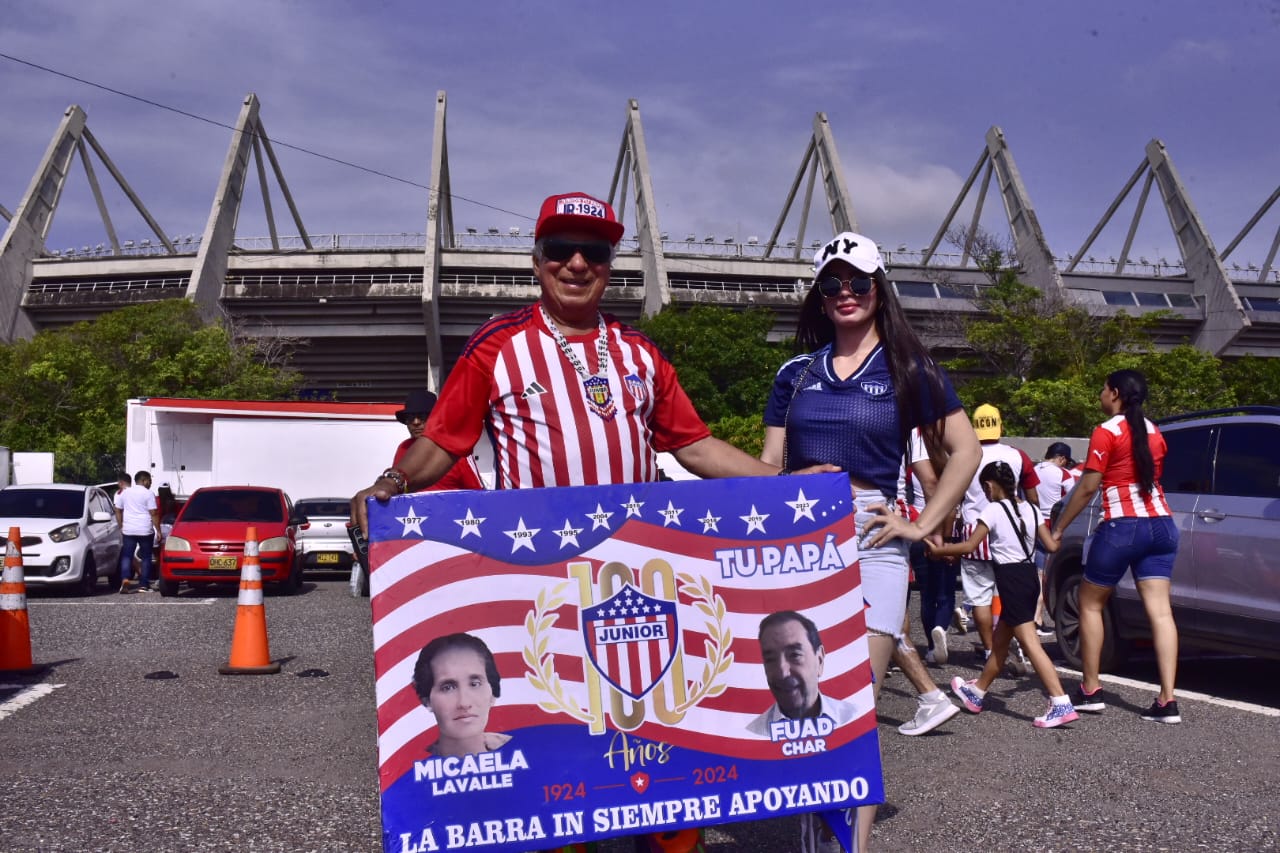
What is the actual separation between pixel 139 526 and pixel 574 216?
52.4ft

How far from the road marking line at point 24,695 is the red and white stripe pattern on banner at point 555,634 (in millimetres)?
5677

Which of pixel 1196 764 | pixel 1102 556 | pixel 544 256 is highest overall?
pixel 544 256

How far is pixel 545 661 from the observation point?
2.80 metres

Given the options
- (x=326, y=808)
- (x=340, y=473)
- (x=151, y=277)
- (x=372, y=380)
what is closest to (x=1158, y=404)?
(x=340, y=473)

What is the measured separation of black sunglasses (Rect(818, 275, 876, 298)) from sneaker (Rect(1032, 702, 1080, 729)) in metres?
3.90

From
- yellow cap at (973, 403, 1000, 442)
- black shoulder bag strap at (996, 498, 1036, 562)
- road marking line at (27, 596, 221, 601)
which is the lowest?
road marking line at (27, 596, 221, 601)

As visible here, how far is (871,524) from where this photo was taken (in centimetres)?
347

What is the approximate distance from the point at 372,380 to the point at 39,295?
17590mm

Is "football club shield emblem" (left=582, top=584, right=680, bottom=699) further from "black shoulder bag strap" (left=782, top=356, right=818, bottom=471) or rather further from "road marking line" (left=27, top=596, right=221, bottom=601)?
"road marking line" (left=27, top=596, right=221, bottom=601)

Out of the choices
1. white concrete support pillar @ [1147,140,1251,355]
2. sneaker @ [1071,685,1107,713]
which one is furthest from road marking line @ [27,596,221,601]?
white concrete support pillar @ [1147,140,1251,355]

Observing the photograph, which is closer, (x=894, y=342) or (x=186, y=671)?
(x=894, y=342)

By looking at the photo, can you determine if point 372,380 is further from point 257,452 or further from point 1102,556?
point 1102,556

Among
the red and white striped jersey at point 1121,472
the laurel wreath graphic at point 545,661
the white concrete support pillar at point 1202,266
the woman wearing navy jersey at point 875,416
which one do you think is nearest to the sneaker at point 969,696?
the red and white striped jersey at point 1121,472

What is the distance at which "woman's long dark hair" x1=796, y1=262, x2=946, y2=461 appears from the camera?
3676 mm
